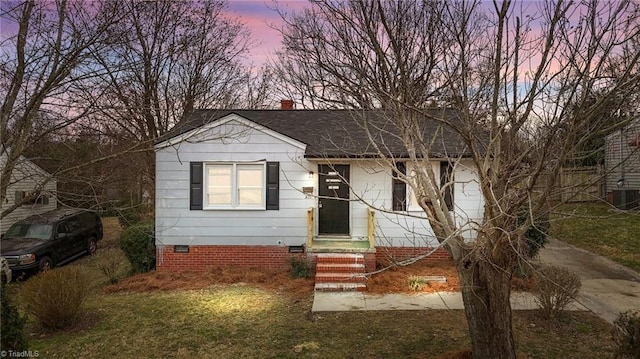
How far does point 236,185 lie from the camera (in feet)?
36.6

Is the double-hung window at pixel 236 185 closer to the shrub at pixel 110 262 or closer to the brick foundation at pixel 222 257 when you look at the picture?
the brick foundation at pixel 222 257

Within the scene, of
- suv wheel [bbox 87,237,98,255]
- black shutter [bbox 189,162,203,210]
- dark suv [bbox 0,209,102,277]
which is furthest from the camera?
suv wheel [bbox 87,237,98,255]

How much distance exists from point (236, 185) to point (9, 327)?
22.8 feet

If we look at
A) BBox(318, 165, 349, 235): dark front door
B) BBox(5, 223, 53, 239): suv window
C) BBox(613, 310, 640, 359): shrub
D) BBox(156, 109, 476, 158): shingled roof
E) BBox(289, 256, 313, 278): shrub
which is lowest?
BBox(289, 256, 313, 278): shrub

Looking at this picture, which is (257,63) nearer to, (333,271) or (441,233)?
(333,271)

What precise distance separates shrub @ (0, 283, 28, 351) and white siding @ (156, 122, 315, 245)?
653cm

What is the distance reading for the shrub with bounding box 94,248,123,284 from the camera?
1066 cm

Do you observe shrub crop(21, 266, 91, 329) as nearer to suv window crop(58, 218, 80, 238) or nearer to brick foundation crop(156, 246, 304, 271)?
brick foundation crop(156, 246, 304, 271)

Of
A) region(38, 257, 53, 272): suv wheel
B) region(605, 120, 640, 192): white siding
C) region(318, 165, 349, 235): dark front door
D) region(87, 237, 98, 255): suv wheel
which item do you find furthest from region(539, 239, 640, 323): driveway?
region(87, 237, 98, 255): suv wheel

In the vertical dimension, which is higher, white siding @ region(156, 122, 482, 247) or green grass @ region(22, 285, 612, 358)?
white siding @ region(156, 122, 482, 247)

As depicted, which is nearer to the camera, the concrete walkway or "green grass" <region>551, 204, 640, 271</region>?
the concrete walkway

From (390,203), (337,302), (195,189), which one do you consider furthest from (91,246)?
(337,302)

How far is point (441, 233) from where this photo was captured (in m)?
5.14

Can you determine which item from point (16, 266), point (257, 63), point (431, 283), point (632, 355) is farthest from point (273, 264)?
point (257, 63)
